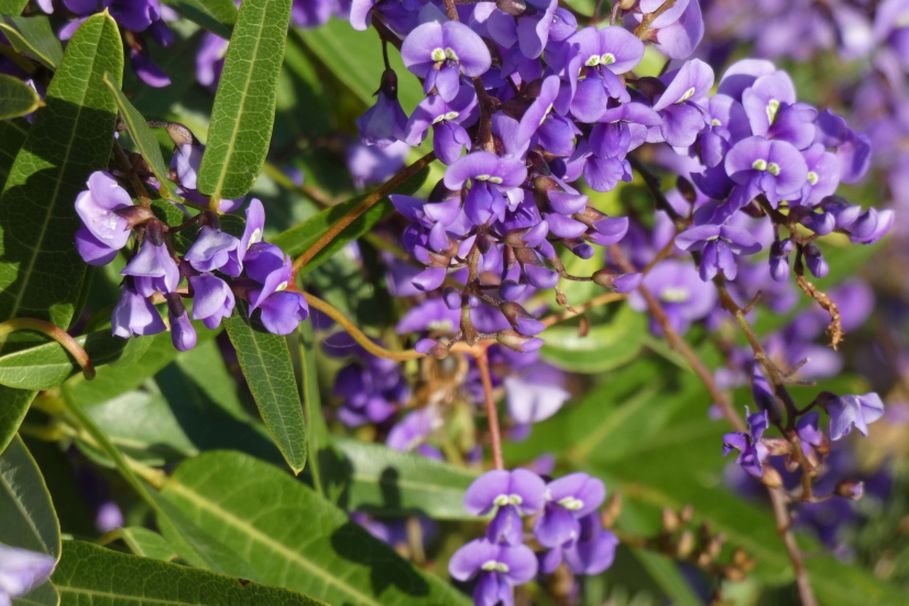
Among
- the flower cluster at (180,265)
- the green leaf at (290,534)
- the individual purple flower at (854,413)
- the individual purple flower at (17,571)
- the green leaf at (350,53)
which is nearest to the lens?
the individual purple flower at (17,571)

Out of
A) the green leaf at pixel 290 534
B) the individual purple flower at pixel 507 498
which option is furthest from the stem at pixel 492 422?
the green leaf at pixel 290 534

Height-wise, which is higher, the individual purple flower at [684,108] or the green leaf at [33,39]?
the green leaf at [33,39]

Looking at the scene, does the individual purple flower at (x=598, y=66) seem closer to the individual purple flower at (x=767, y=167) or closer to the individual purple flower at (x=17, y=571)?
the individual purple flower at (x=767, y=167)

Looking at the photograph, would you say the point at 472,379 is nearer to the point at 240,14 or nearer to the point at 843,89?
the point at 240,14

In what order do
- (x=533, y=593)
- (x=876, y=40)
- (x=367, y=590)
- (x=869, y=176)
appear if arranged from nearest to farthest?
(x=367, y=590), (x=533, y=593), (x=876, y=40), (x=869, y=176)

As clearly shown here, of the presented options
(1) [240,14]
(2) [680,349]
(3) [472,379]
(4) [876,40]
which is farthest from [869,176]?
(1) [240,14]

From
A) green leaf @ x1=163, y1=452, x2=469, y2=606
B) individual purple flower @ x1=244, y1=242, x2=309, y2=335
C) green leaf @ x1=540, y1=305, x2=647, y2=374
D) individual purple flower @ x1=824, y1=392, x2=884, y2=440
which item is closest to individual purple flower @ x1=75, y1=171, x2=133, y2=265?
individual purple flower @ x1=244, y1=242, x2=309, y2=335

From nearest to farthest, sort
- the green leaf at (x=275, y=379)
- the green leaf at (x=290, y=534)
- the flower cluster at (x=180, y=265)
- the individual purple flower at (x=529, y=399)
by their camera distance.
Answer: the flower cluster at (x=180, y=265) < the green leaf at (x=275, y=379) < the green leaf at (x=290, y=534) < the individual purple flower at (x=529, y=399)
